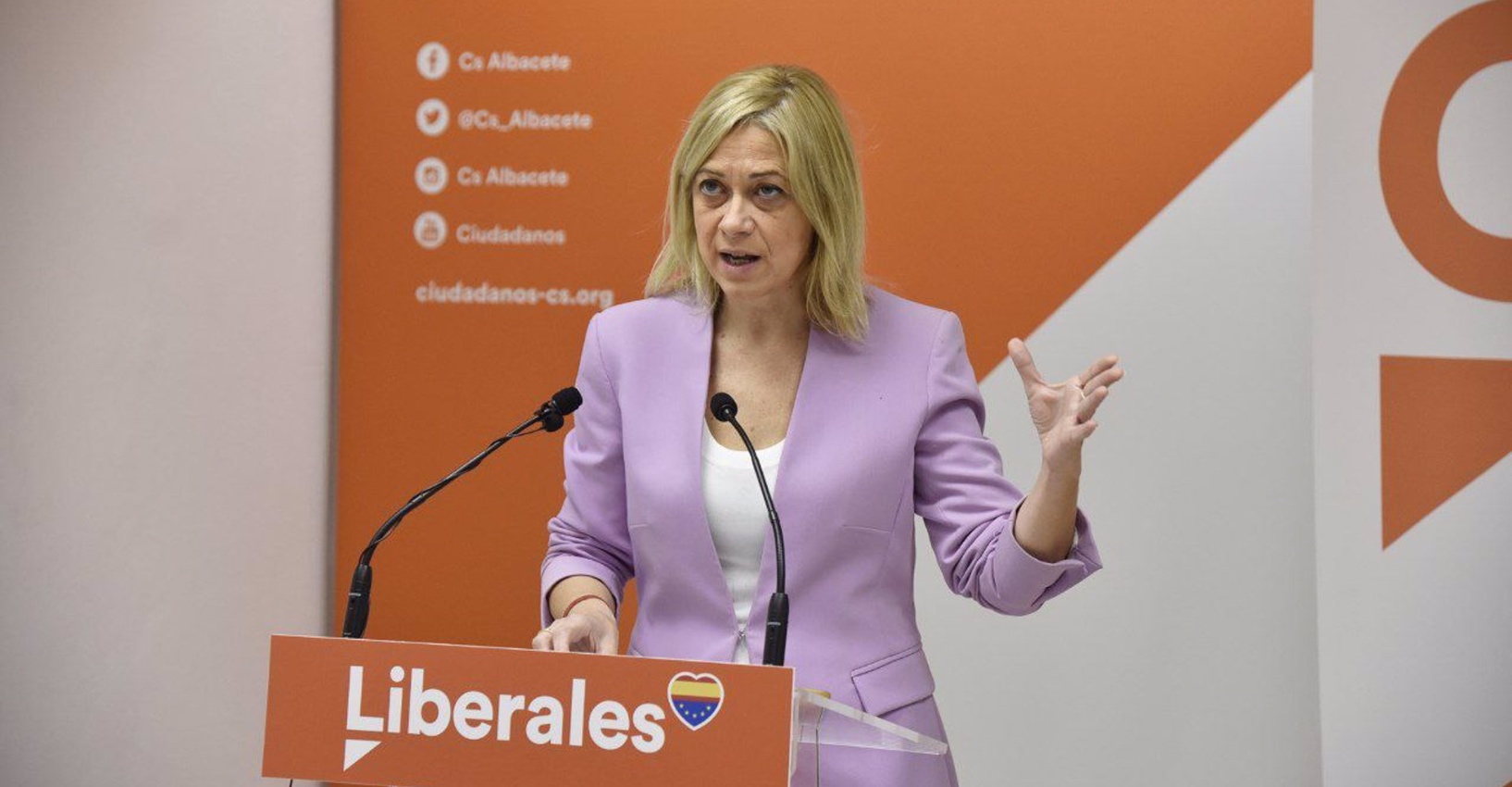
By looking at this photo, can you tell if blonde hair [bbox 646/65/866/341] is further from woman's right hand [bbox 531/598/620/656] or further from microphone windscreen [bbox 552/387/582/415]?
woman's right hand [bbox 531/598/620/656]

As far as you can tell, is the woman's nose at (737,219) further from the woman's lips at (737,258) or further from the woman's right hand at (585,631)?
the woman's right hand at (585,631)

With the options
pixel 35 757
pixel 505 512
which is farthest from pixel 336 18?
pixel 35 757

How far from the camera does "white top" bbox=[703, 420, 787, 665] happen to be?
1.95m

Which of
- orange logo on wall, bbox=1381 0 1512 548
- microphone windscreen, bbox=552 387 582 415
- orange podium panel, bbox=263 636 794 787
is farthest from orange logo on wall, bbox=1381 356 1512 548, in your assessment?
orange podium panel, bbox=263 636 794 787

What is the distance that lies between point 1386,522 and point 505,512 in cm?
194

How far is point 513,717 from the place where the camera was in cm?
A: 145

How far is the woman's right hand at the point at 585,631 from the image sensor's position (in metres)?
1.74

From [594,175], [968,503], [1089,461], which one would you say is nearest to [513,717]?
[968,503]

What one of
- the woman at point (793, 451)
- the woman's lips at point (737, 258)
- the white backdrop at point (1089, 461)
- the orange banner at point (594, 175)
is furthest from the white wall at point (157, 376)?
the woman's lips at point (737, 258)

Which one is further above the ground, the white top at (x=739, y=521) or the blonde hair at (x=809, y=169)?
the blonde hair at (x=809, y=169)

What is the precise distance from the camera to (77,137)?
3184mm

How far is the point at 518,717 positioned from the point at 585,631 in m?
0.39

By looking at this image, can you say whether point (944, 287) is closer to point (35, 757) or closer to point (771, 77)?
point (771, 77)

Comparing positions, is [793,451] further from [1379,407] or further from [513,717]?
[1379,407]
